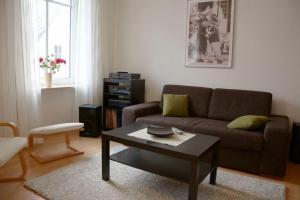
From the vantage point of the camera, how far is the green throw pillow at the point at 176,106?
11.1 feet

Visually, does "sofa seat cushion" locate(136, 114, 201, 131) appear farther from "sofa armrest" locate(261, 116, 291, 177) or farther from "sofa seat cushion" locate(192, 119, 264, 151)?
"sofa armrest" locate(261, 116, 291, 177)

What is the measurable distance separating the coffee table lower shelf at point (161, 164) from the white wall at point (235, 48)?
5.33 feet

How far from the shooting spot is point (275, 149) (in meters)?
2.45

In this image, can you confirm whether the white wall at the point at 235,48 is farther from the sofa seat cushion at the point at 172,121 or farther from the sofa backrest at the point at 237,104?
the sofa seat cushion at the point at 172,121

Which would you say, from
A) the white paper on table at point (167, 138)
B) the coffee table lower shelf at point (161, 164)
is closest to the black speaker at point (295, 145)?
the coffee table lower shelf at point (161, 164)

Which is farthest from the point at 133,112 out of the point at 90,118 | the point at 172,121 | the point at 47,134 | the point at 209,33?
the point at 209,33

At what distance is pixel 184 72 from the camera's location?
3816 mm

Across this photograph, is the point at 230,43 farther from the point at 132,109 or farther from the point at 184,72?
the point at 132,109

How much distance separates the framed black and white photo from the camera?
11.1ft

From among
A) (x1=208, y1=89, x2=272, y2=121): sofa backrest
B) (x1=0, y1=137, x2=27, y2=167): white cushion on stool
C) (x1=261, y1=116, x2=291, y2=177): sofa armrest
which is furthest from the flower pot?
(x1=261, y1=116, x2=291, y2=177): sofa armrest

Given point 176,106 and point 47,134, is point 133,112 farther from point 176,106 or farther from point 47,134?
point 47,134

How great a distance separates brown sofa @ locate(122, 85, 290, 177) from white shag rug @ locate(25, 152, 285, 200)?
0.64ft

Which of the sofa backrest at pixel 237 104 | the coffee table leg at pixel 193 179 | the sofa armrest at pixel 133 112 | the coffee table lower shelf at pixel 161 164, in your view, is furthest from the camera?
the sofa armrest at pixel 133 112

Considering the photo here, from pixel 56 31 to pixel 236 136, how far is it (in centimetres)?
294
